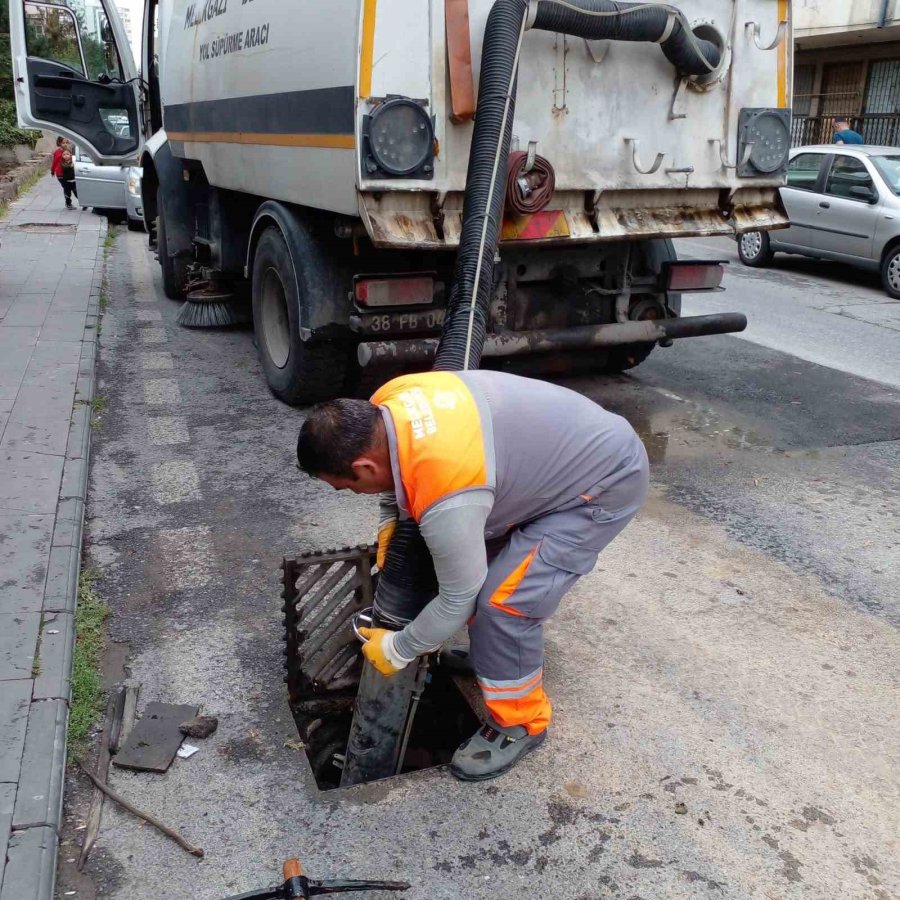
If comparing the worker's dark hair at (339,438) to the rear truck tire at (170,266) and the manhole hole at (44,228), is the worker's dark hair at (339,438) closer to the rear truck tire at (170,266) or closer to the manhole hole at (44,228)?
the rear truck tire at (170,266)

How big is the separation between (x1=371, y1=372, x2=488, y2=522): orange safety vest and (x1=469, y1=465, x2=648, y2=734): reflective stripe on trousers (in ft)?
1.40

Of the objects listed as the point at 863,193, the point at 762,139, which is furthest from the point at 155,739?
the point at 863,193

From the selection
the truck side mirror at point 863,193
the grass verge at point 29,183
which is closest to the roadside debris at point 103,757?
the truck side mirror at point 863,193

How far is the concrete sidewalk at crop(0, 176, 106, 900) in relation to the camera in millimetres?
2557

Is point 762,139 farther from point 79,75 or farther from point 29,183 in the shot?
point 29,183

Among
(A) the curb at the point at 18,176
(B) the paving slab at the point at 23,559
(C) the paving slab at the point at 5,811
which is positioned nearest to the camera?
(C) the paving slab at the point at 5,811

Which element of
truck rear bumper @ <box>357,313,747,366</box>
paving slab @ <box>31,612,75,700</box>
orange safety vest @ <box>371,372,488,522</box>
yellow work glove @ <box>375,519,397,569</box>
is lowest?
paving slab @ <box>31,612,75,700</box>

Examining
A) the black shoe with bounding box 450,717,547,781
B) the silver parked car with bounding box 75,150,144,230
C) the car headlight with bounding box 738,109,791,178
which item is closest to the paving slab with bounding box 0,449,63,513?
the black shoe with bounding box 450,717,547,781

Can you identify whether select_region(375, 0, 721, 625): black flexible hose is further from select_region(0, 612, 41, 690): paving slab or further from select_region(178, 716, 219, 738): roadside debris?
select_region(0, 612, 41, 690): paving slab

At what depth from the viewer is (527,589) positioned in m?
A: 2.71

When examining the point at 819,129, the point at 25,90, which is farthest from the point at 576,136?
the point at 819,129

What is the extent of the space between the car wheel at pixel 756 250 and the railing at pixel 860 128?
5633 mm

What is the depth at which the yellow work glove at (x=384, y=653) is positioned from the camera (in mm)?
2645

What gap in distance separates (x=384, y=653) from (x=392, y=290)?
9.02ft
